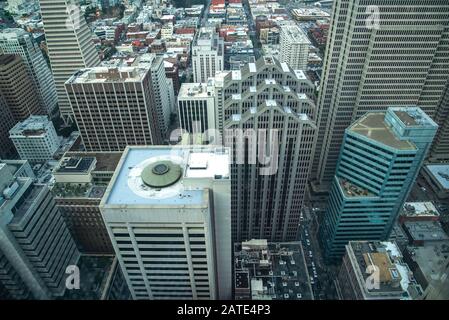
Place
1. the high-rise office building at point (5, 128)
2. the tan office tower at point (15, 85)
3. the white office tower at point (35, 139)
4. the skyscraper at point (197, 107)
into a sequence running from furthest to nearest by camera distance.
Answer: the high-rise office building at point (5, 128) < the tan office tower at point (15, 85) < the white office tower at point (35, 139) < the skyscraper at point (197, 107)

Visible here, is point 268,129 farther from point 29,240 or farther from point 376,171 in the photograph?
point 29,240

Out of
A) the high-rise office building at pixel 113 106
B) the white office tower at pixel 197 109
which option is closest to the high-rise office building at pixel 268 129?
the high-rise office building at pixel 113 106

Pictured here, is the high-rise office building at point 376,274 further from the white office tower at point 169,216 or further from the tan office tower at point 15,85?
the tan office tower at point 15,85

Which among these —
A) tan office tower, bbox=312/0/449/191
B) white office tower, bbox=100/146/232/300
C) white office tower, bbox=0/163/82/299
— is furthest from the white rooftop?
white office tower, bbox=0/163/82/299

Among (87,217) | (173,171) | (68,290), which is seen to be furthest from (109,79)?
(173,171)

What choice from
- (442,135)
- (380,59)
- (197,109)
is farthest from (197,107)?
(442,135)

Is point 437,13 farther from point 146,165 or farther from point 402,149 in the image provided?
point 146,165
